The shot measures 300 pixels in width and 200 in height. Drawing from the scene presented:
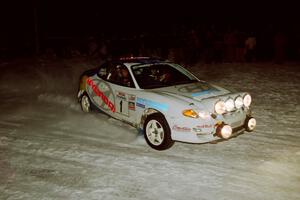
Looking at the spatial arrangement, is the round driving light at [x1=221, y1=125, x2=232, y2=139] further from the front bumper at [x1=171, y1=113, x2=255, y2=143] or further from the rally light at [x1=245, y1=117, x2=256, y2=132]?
the rally light at [x1=245, y1=117, x2=256, y2=132]

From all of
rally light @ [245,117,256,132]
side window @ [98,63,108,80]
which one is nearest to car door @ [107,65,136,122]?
side window @ [98,63,108,80]

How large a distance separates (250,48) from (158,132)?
Result: 41.5 ft

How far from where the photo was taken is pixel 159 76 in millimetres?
7965

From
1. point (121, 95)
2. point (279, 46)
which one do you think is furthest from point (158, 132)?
point (279, 46)

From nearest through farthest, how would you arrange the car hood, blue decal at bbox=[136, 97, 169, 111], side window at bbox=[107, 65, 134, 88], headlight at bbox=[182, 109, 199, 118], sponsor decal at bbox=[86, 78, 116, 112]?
headlight at bbox=[182, 109, 199, 118]
blue decal at bbox=[136, 97, 169, 111]
the car hood
side window at bbox=[107, 65, 134, 88]
sponsor decal at bbox=[86, 78, 116, 112]

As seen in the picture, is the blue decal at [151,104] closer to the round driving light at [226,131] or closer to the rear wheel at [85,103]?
the round driving light at [226,131]

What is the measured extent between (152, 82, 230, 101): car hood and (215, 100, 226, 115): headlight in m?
0.32

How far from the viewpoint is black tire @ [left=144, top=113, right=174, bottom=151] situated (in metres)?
6.82

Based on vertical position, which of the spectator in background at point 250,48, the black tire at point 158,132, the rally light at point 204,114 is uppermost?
the spectator in background at point 250,48

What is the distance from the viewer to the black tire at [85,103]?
30.7ft

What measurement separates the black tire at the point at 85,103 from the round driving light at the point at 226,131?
3840 mm

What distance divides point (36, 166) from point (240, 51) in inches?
544

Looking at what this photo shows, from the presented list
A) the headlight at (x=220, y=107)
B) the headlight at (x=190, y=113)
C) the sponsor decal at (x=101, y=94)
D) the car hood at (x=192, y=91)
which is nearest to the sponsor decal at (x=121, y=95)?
the sponsor decal at (x=101, y=94)

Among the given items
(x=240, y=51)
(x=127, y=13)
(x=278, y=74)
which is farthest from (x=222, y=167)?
(x=127, y=13)
